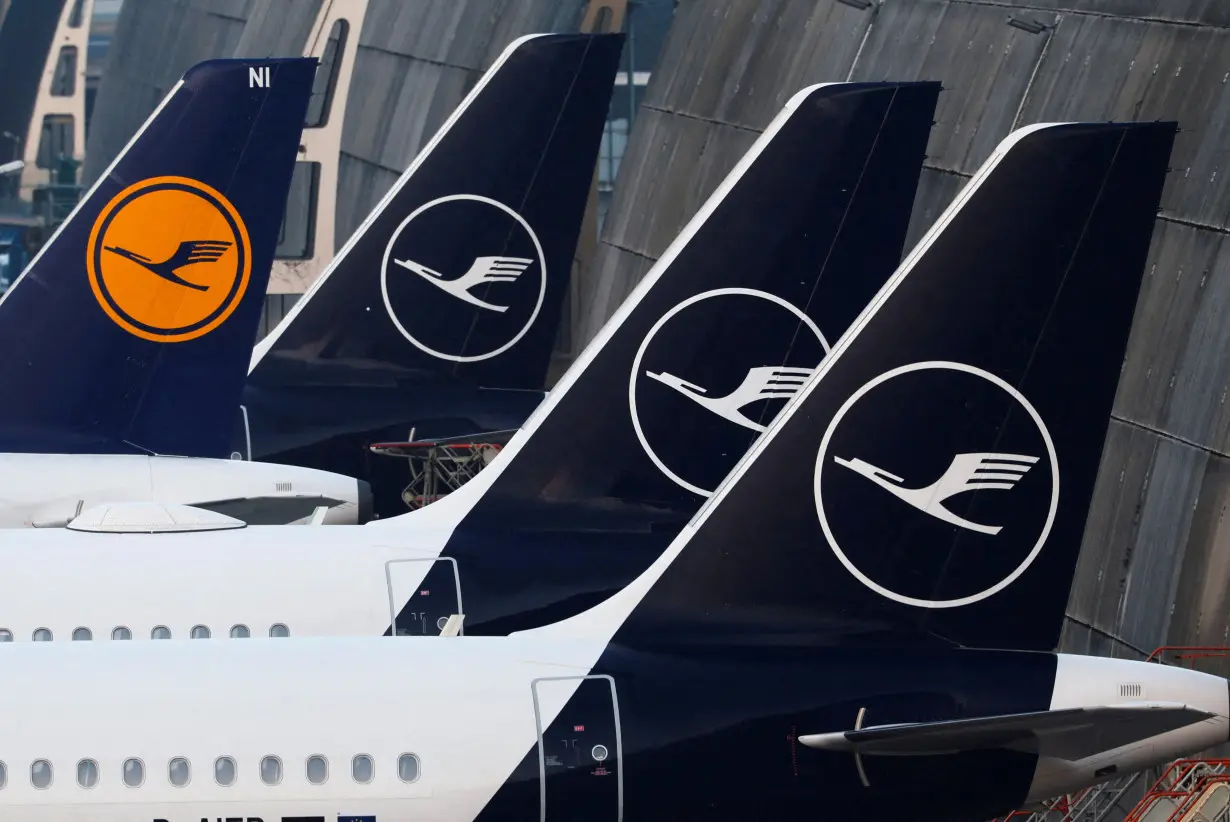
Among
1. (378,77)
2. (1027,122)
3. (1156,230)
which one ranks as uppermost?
(1027,122)

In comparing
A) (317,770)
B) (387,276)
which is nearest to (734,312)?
(317,770)

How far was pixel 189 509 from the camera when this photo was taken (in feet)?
57.8

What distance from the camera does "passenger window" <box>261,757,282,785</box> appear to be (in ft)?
41.9

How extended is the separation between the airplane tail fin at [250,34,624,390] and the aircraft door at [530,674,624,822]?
11783 mm

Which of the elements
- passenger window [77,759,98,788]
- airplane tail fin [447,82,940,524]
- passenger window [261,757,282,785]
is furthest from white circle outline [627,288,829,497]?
passenger window [77,759,98,788]

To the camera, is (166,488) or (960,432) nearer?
(960,432)

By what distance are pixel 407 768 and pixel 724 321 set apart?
6.16 m

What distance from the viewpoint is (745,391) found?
17.7 m

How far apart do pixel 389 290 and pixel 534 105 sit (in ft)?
9.47

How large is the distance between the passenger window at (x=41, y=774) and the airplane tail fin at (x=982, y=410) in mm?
3954

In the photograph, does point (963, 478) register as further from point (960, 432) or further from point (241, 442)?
point (241, 442)

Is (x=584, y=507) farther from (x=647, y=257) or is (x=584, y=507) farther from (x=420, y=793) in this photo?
(x=647, y=257)

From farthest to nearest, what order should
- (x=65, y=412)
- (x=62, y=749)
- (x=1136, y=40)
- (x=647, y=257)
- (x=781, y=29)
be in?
(x=647, y=257) < (x=781, y=29) < (x=1136, y=40) < (x=65, y=412) < (x=62, y=749)

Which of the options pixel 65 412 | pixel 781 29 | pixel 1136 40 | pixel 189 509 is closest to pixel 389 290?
pixel 65 412
